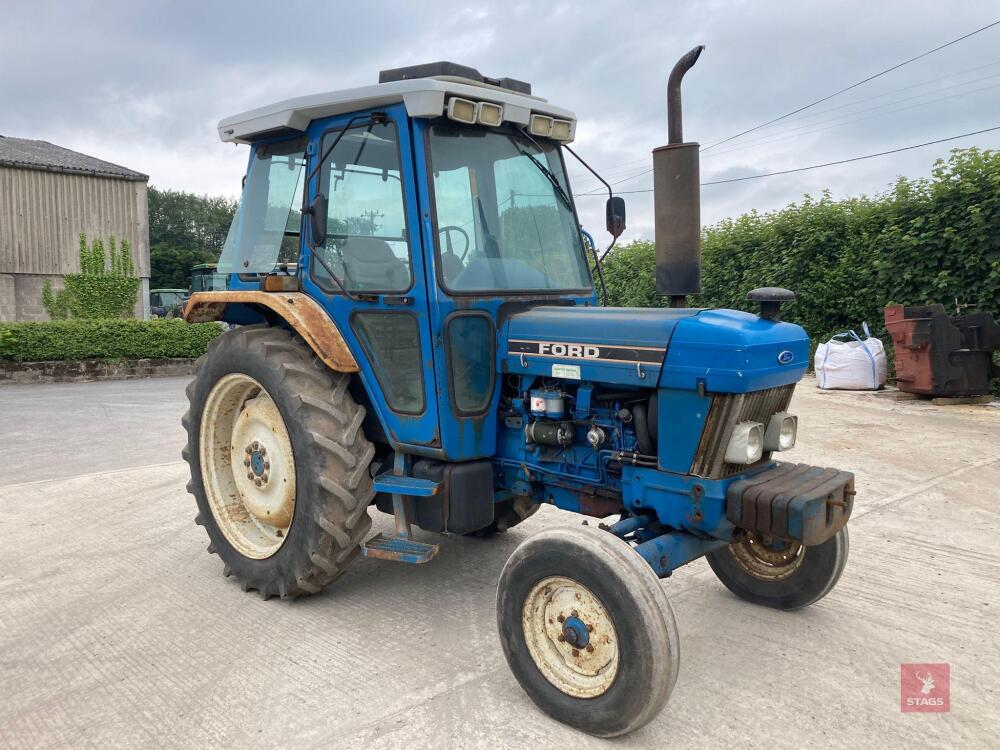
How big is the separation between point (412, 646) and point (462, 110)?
90.2 inches

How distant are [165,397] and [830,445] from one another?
932 centimetres

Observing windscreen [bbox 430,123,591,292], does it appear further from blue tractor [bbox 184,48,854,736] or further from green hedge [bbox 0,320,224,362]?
green hedge [bbox 0,320,224,362]

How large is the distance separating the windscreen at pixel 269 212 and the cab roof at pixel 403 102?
4.9 inches

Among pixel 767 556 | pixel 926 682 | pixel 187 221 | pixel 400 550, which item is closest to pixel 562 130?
pixel 400 550

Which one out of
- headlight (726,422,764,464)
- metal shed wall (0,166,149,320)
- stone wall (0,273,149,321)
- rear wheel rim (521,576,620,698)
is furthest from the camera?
stone wall (0,273,149,321)

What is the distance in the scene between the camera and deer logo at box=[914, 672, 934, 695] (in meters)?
2.88

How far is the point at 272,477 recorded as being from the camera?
3.96 metres

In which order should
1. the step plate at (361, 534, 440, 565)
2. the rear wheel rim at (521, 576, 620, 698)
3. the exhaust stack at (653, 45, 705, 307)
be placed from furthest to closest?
the exhaust stack at (653, 45, 705, 307), the step plate at (361, 534, 440, 565), the rear wheel rim at (521, 576, 620, 698)

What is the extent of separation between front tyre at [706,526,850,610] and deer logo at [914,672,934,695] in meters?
0.50

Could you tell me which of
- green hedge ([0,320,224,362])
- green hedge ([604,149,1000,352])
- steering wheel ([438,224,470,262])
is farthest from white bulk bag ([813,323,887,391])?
green hedge ([0,320,224,362])

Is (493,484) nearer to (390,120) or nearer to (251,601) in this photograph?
(251,601)

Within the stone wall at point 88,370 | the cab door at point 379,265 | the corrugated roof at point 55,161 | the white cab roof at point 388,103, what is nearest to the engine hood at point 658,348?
the cab door at point 379,265

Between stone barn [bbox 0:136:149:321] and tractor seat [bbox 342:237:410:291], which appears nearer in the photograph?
tractor seat [bbox 342:237:410:291]

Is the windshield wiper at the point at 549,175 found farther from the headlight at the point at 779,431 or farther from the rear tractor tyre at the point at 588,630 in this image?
the rear tractor tyre at the point at 588,630
